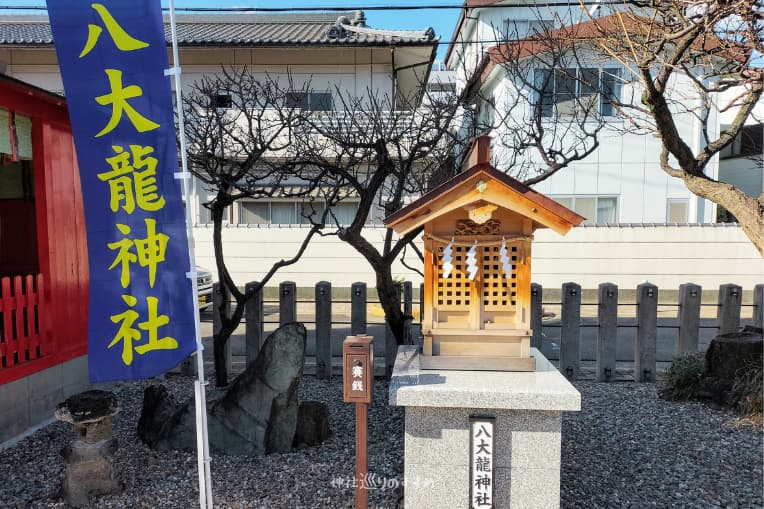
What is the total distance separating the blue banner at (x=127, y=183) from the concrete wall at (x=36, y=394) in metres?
2.31

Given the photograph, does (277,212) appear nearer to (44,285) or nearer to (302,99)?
(302,99)

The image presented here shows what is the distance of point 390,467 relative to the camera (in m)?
4.65

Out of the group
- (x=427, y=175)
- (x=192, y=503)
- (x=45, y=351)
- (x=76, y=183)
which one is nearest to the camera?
(x=192, y=503)

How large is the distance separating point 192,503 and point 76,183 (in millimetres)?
4381

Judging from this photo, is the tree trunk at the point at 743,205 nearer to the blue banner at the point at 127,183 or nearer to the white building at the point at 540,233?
the blue banner at the point at 127,183

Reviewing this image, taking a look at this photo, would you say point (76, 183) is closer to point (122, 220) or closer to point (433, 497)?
point (122, 220)

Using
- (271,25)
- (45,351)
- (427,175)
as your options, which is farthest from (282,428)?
(271,25)

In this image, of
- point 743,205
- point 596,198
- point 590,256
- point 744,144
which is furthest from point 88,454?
point 744,144

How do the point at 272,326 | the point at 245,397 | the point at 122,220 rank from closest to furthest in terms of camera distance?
the point at 122,220
the point at 245,397
the point at 272,326

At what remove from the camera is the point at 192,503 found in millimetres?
4098

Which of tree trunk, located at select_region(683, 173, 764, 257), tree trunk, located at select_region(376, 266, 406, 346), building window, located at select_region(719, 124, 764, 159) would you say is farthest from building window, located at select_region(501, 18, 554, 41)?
building window, located at select_region(719, 124, 764, 159)

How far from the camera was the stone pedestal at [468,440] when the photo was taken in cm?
365

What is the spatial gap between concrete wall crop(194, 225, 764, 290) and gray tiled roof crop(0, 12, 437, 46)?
5.41m

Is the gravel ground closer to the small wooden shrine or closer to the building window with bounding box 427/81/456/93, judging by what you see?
the small wooden shrine
